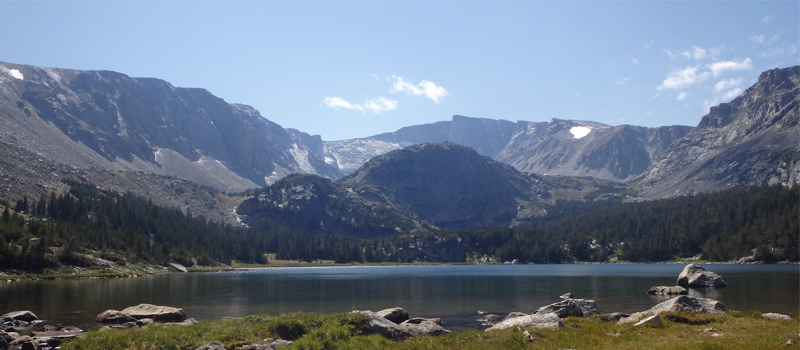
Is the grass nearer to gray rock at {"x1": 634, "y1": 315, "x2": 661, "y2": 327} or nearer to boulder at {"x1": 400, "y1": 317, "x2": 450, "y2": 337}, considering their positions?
gray rock at {"x1": 634, "y1": 315, "x2": 661, "y2": 327}

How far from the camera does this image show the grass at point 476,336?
25250 millimetres

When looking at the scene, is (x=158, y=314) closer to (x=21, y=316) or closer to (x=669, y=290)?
(x=21, y=316)

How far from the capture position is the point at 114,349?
26188 millimetres

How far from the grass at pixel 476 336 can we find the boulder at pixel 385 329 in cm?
51

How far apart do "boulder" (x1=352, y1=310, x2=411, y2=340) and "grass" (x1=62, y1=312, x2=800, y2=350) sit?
507 mm

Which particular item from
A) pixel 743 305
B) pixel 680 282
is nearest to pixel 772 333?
pixel 743 305

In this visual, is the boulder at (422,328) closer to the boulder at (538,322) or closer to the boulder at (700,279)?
the boulder at (538,322)

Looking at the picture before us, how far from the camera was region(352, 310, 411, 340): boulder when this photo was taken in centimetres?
3045

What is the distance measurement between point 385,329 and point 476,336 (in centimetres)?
566

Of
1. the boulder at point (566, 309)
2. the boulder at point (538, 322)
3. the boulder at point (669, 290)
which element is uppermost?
the boulder at point (538, 322)

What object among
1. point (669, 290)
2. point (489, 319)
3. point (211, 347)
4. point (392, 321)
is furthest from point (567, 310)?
point (669, 290)

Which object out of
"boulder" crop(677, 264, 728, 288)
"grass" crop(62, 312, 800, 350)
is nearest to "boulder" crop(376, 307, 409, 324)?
"grass" crop(62, 312, 800, 350)

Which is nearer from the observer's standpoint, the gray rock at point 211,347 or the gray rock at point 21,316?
the gray rock at point 211,347

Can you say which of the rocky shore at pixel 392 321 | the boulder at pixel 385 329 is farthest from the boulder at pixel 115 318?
the boulder at pixel 385 329
